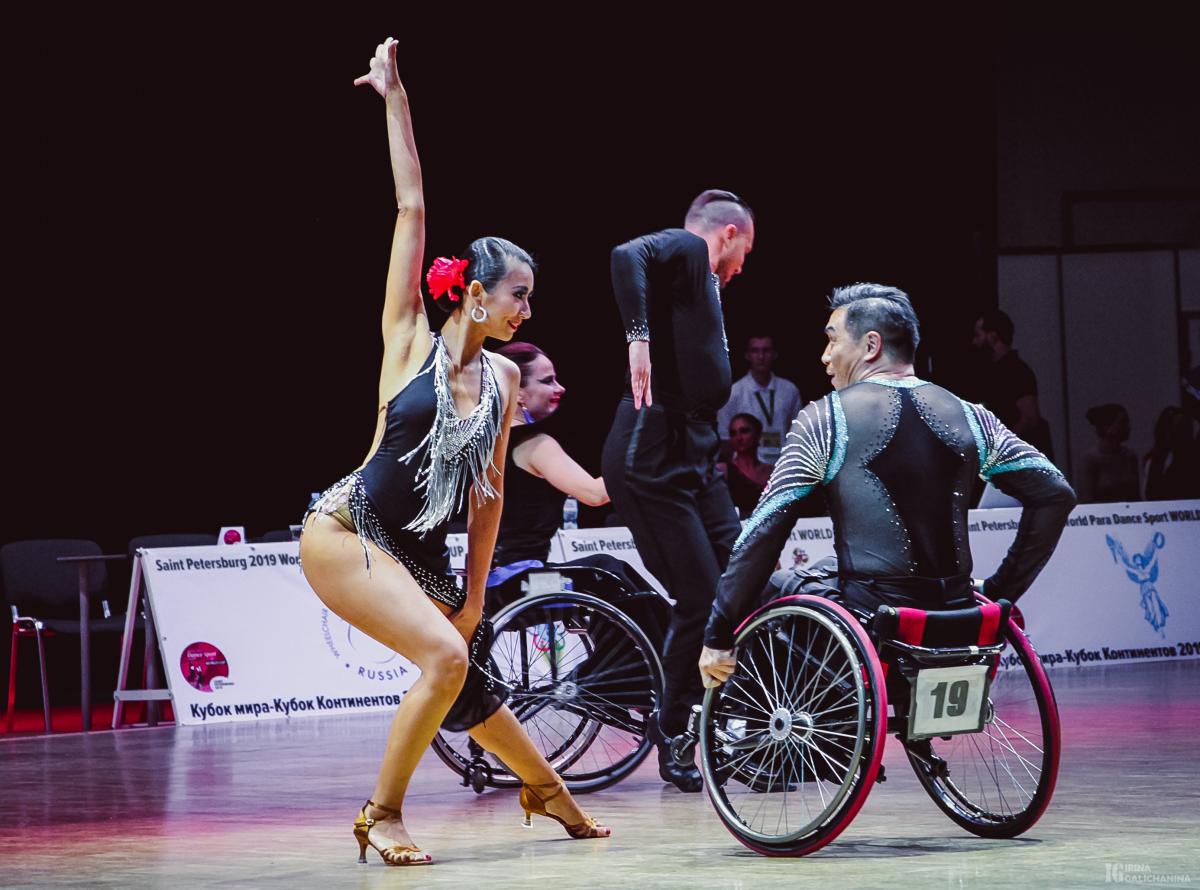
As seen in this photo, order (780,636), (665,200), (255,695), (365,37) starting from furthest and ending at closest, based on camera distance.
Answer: (665,200)
(365,37)
(255,695)
(780,636)

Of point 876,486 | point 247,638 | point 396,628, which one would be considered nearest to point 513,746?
point 396,628

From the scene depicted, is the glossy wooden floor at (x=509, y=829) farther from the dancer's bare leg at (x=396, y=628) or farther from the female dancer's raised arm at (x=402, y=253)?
the female dancer's raised arm at (x=402, y=253)

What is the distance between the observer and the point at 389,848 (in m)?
3.82

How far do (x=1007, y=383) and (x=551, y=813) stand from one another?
6596mm

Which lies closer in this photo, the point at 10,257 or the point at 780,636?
the point at 780,636

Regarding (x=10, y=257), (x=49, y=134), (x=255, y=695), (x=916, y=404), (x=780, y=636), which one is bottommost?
(x=255, y=695)

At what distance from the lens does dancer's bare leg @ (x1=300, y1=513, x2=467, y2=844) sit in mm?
3777

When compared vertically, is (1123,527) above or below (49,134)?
below

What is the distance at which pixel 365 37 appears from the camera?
10.5 meters

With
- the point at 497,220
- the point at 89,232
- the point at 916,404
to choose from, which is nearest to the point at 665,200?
the point at 497,220

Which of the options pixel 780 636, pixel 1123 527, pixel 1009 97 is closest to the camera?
pixel 780 636

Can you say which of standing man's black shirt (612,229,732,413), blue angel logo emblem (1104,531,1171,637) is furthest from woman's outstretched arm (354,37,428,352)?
blue angel logo emblem (1104,531,1171,637)

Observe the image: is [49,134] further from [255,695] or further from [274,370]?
[255,695]

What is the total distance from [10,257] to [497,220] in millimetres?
2777
